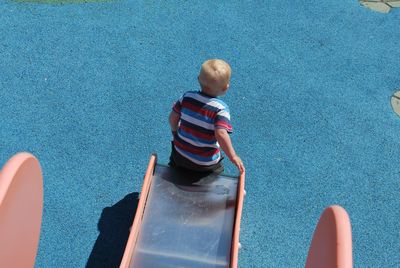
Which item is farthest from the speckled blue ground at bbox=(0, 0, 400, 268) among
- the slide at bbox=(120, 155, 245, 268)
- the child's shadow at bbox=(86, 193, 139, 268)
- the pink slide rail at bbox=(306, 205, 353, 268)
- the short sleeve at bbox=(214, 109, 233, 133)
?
the pink slide rail at bbox=(306, 205, 353, 268)

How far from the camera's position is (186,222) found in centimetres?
337

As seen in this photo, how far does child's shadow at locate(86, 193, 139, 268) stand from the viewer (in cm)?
359

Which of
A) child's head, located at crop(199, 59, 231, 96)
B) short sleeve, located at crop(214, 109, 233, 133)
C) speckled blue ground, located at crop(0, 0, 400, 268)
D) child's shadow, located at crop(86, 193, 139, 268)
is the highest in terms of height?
child's head, located at crop(199, 59, 231, 96)

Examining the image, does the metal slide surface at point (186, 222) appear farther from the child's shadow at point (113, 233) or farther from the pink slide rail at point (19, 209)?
the pink slide rail at point (19, 209)

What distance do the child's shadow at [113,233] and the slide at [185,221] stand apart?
1.51 feet

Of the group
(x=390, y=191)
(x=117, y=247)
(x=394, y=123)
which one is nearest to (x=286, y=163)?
(x=390, y=191)

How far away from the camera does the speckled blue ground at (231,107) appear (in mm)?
3893

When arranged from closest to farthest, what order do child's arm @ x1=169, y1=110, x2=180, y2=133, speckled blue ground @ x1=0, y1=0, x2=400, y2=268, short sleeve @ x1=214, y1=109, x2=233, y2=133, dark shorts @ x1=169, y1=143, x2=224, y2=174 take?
short sleeve @ x1=214, y1=109, x2=233, y2=133 → child's arm @ x1=169, y1=110, x2=180, y2=133 → dark shorts @ x1=169, y1=143, x2=224, y2=174 → speckled blue ground @ x1=0, y1=0, x2=400, y2=268

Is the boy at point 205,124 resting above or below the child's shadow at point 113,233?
above

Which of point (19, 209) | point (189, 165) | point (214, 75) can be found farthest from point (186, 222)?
point (19, 209)

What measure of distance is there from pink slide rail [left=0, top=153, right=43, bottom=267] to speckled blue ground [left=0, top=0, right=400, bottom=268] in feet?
2.63

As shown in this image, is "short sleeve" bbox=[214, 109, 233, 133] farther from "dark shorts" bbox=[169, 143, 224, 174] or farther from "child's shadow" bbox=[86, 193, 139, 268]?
"child's shadow" bbox=[86, 193, 139, 268]

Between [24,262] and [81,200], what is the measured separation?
1135 mm

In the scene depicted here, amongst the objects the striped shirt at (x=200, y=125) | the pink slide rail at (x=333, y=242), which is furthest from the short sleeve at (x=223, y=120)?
the pink slide rail at (x=333, y=242)
